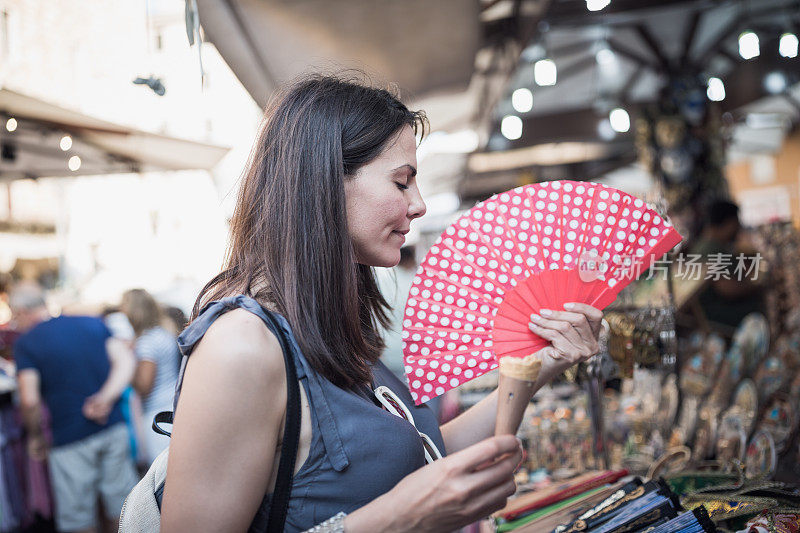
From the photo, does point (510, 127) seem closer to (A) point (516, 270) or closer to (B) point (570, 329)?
(A) point (516, 270)

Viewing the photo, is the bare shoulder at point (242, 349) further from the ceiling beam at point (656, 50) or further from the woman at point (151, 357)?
the ceiling beam at point (656, 50)

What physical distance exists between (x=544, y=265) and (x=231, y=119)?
1738 mm

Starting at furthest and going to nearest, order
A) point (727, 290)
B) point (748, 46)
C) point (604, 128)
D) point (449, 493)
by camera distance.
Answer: point (604, 128) → point (727, 290) → point (748, 46) → point (449, 493)

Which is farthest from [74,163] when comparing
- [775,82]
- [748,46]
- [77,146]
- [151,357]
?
[775,82]

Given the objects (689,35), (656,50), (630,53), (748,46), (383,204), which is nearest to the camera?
(383,204)

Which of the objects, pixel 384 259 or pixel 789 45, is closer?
pixel 384 259

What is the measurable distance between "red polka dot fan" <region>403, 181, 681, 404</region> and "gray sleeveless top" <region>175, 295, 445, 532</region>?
0.33 m

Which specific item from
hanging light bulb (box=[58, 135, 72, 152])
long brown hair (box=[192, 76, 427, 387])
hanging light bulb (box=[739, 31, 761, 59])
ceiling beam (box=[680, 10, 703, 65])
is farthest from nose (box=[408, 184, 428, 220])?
ceiling beam (box=[680, 10, 703, 65])

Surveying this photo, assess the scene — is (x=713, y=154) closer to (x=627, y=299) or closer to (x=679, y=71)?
(x=679, y=71)

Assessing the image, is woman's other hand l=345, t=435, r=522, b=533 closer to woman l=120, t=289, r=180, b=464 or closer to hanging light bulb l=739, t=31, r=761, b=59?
hanging light bulb l=739, t=31, r=761, b=59

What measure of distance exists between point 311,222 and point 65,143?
7.35ft

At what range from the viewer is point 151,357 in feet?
14.2

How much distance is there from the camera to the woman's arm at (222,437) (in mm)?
958

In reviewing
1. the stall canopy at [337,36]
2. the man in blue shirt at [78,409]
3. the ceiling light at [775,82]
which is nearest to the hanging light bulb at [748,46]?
the ceiling light at [775,82]
